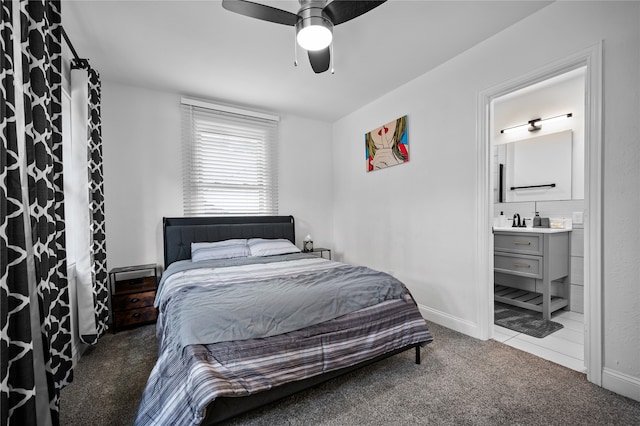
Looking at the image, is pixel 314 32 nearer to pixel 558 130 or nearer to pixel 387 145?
pixel 387 145

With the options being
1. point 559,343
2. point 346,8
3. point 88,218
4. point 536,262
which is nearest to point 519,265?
point 536,262

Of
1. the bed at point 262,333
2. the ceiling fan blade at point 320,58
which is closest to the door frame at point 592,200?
the bed at point 262,333

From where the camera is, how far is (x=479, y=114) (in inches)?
101

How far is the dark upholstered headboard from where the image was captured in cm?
332

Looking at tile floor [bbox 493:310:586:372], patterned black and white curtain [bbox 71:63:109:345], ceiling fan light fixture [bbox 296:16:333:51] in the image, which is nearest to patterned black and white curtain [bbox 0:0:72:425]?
patterned black and white curtain [bbox 71:63:109:345]

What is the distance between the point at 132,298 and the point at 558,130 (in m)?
5.29

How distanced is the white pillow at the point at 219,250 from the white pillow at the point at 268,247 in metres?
0.09

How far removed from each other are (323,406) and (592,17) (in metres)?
3.07

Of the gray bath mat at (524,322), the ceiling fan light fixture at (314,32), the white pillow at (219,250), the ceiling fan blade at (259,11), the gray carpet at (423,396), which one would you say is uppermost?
the ceiling fan blade at (259,11)

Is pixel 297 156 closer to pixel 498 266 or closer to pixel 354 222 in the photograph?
pixel 354 222

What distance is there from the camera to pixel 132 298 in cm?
291

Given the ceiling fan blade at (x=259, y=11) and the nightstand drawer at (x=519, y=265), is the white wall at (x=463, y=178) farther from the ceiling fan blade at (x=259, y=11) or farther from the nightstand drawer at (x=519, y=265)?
the ceiling fan blade at (x=259, y=11)

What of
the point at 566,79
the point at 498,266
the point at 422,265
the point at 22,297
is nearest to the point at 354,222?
the point at 422,265

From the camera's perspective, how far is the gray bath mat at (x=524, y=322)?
276cm
